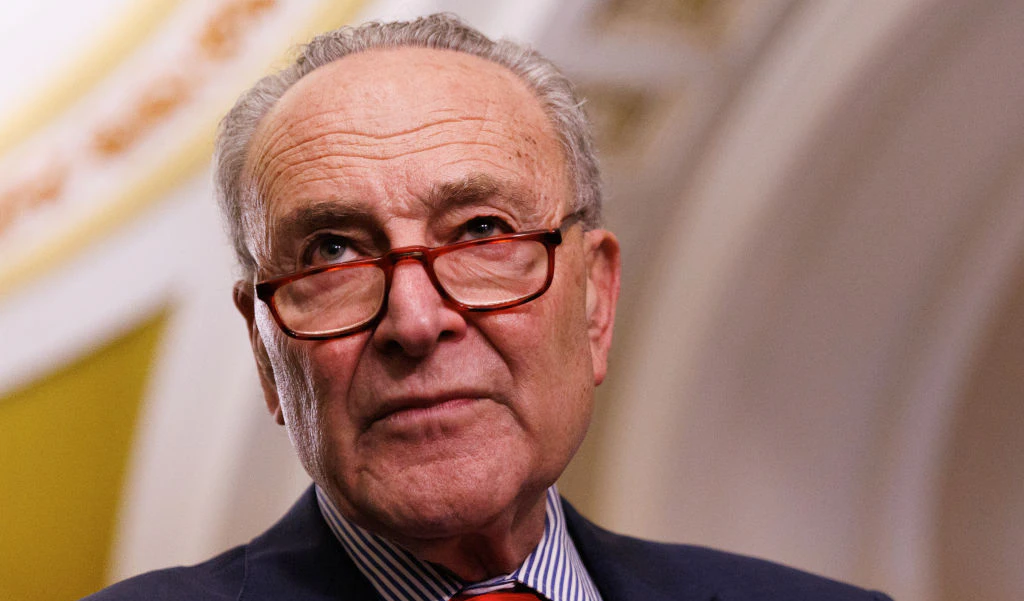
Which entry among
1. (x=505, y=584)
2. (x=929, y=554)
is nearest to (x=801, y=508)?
(x=929, y=554)

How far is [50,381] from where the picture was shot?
312 centimetres

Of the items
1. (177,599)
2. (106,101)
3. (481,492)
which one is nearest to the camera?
(481,492)

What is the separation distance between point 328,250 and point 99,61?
1531 mm

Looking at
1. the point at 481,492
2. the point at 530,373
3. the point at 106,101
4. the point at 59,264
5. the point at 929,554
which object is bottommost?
the point at 929,554

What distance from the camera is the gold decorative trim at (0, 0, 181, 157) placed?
9.75 ft

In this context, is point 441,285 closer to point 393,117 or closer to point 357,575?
point 393,117

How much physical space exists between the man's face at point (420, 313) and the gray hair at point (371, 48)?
0.05 meters

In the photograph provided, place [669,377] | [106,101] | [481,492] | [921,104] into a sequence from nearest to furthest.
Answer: [481,492], [106,101], [921,104], [669,377]

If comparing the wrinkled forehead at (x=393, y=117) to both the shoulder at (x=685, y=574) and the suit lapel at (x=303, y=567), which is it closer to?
the suit lapel at (x=303, y=567)

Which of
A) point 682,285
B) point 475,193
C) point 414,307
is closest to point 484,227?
point 475,193

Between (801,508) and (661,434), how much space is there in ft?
1.88

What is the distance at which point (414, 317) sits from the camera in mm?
1692

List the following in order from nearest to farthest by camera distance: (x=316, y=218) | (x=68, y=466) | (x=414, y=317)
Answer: (x=414, y=317) → (x=316, y=218) → (x=68, y=466)

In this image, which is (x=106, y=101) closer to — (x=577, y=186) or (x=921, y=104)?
(x=577, y=186)
